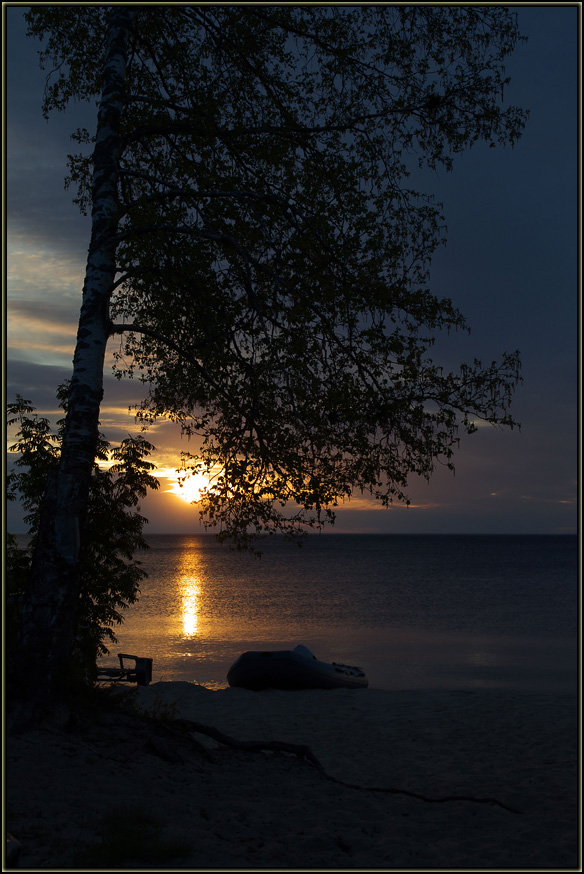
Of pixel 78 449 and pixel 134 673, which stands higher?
pixel 78 449

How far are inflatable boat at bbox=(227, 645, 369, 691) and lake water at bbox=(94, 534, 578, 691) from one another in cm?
596

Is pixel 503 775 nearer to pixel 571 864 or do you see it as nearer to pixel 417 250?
pixel 571 864

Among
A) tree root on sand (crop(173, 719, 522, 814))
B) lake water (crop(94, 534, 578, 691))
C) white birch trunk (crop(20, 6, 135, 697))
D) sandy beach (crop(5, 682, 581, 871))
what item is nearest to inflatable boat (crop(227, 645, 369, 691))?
lake water (crop(94, 534, 578, 691))

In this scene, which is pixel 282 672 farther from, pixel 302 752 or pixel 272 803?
pixel 272 803

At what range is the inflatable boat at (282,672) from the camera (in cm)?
2133

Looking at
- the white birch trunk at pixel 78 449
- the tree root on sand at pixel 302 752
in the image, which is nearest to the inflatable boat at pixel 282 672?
the tree root on sand at pixel 302 752

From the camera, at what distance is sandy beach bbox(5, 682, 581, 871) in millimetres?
5645

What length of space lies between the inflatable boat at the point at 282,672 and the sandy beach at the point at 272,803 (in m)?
8.18

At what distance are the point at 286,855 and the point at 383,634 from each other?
42.1 metres

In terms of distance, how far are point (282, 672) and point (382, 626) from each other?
31.0m

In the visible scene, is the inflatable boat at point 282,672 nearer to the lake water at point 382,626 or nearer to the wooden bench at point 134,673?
the wooden bench at point 134,673

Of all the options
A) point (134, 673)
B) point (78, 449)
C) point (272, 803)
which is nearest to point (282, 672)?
point (134, 673)

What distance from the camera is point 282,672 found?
21.3m

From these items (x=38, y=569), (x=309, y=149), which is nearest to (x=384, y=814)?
(x=38, y=569)
